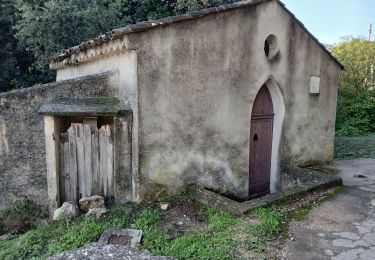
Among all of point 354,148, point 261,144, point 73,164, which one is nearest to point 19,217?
point 73,164

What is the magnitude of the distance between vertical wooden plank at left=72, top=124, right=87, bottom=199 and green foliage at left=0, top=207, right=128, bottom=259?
0.82 m

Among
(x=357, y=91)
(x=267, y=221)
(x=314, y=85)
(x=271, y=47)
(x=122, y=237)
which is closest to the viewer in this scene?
(x=122, y=237)

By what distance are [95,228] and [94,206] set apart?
882mm

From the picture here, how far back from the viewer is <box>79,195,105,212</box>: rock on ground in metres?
5.59

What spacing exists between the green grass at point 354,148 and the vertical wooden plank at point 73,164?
10.1 m

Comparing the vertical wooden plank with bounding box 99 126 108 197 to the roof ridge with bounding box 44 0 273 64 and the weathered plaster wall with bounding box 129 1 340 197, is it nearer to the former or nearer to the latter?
the weathered plaster wall with bounding box 129 1 340 197

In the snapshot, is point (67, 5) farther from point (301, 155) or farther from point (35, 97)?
point (301, 155)

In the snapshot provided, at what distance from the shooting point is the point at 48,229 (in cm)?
498

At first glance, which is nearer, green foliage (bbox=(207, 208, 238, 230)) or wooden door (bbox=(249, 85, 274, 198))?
green foliage (bbox=(207, 208, 238, 230))

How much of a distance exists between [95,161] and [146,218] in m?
1.57

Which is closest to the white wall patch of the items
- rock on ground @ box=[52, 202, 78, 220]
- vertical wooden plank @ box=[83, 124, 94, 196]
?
vertical wooden plank @ box=[83, 124, 94, 196]

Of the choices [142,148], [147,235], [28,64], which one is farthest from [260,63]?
[28,64]

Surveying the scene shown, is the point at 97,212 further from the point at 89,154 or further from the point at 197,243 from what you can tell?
the point at 197,243

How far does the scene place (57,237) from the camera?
15.5ft
